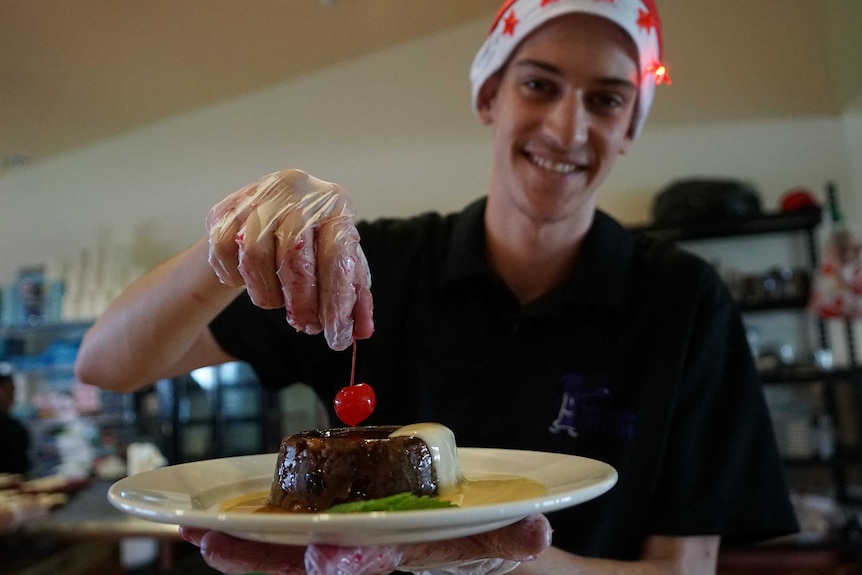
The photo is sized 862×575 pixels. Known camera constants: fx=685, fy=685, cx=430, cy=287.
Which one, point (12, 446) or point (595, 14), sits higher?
point (595, 14)

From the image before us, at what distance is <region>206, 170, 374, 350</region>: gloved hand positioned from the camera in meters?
0.79

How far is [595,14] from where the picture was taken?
Result: 1354mm

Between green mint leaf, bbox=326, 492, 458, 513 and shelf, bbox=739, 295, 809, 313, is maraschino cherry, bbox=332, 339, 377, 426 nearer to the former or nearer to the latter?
green mint leaf, bbox=326, 492, 458, 513

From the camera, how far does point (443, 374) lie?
1446 millimetres

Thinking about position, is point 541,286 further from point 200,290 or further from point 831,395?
point 831,395

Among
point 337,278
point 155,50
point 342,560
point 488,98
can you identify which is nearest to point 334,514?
point 342,560

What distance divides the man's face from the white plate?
2.14 ft

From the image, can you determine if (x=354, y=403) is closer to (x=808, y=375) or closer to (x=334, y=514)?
(x=334, y=514)

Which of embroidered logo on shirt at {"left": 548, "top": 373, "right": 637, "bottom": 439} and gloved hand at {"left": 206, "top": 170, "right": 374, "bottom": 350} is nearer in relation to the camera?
gloved hand at {"left": 206, "top": 170, "right": 374, "bottom": 350}

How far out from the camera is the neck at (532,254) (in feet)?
4.98

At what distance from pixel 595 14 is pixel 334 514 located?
113 centimetres

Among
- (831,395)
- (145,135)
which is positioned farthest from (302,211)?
(145,135)

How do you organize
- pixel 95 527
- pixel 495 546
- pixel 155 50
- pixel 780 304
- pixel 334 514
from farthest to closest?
pixel 155 50
pixel 780 304
pixel 95 527
pixel 495 546
pixel 334 514

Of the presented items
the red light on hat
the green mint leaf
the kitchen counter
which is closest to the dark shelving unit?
the red light on hat
